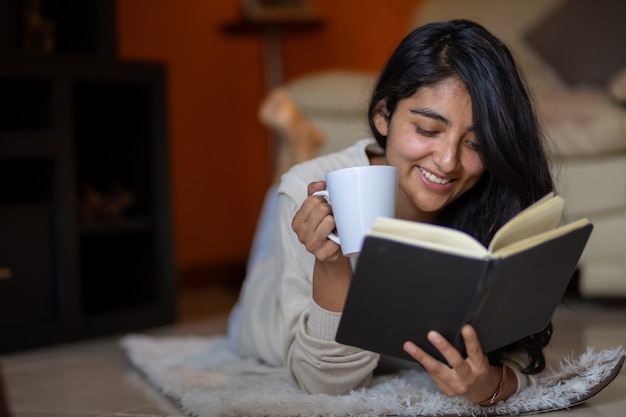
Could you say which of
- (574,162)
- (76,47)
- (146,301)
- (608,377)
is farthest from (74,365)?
(574,162)

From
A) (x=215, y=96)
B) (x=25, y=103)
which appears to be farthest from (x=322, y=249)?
(x=215, y=96)

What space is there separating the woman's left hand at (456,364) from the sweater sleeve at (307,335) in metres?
0.18

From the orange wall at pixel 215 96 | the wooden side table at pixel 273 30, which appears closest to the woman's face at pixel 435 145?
the orange wall at pixel 215 96

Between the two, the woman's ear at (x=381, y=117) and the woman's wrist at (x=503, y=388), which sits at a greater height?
the woman's ear at (x=381, y=117)

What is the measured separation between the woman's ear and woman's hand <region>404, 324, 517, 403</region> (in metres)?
0.40

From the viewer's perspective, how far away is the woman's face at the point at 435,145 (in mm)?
1167

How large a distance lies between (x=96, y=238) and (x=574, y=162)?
52.0 inches

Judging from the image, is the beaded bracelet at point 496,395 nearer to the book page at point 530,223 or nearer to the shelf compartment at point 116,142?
the book page at point 530,223

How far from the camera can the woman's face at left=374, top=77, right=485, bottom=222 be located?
1167 mm

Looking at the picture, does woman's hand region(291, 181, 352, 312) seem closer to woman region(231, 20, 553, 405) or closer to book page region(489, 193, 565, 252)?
woman region(231, 20, 553, 405)

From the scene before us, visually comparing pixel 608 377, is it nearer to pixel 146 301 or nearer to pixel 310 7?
pixel 146 301

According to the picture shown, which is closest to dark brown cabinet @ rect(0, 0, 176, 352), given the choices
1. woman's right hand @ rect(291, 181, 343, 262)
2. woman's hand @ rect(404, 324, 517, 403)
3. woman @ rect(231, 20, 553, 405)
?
woman @ rect(231, 20, 553, 405)

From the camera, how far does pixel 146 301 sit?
2.51m

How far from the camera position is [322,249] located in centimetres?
109
